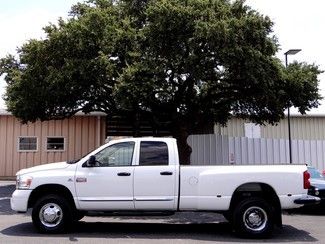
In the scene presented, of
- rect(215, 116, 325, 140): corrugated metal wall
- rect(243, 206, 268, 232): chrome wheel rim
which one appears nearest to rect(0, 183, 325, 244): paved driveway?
rect(243, 206, 268, 232): chrome wheel rim

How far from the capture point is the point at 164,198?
9.88 metres

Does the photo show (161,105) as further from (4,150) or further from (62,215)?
(4,150)

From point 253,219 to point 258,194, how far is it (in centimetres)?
60

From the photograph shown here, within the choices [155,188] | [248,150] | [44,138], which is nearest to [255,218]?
[155,188]

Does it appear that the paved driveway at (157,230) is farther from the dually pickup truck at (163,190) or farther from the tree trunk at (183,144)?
the tree trunk at (183,144)

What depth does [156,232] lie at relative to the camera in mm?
10508

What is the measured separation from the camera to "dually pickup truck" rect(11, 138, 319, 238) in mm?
9844

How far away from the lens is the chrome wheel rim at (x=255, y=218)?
32.2 ft

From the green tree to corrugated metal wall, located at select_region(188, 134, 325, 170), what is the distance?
2.71 meters

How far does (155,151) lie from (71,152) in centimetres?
1673

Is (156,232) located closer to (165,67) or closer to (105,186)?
(105,186)

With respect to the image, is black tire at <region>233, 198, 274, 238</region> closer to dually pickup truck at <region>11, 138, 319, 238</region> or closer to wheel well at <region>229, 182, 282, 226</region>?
dually pickup truck at <region>11, 138, 319, 238</region>

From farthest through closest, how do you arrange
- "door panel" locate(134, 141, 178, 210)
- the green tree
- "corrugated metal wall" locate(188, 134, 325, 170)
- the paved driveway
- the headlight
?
1. "corrugated metal wall" locate(188, 134, 325, 170)
2. the green tree
3. the headlight
4. "door panel" locate(134, 141, 178, 210)
5. the paved driveway

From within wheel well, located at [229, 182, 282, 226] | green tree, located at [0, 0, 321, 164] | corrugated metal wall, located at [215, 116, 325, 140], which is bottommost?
wheel well, located at [229, 182, 282, 226]
